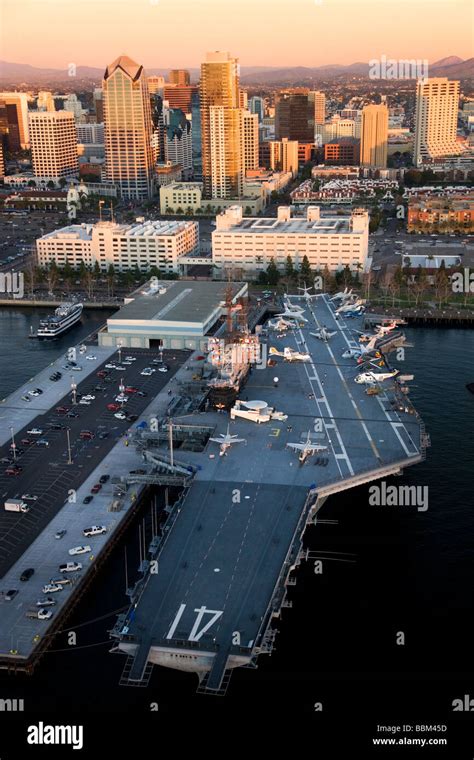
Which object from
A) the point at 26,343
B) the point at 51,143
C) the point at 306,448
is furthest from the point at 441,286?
the point at 51,143

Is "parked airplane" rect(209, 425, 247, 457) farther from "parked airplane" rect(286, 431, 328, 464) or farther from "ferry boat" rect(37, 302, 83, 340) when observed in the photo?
"ferry boat" rect(37, 302, 83, 340)

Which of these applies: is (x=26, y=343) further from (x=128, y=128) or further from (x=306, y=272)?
(x=128, y=128)

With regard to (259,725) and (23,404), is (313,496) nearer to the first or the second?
(259,725)

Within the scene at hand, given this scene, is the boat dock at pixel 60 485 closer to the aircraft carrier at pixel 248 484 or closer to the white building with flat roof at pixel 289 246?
the aircraft carrier at pixel 248 484

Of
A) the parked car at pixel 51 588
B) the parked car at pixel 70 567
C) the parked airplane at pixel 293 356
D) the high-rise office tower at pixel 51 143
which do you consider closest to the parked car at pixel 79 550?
the parked car at pixel 70 567

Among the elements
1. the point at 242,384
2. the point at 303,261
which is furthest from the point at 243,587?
the point at 303,261

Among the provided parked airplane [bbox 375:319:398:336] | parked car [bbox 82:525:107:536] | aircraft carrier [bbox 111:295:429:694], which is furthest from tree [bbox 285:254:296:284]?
parked car [bbox 82:525:107:536]
